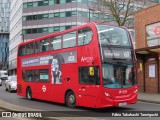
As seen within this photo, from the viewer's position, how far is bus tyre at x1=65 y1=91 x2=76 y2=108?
54.3 ft

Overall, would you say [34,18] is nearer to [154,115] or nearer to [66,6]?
[66,6]

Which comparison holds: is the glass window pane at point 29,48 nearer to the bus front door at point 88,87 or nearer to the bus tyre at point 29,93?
the bus tyre at point 29,93

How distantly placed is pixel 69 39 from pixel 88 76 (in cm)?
259

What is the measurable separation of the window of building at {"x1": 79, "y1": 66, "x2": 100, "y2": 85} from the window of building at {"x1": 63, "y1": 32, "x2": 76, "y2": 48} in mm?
1491

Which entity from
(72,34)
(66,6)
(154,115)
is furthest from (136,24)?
(66,6)

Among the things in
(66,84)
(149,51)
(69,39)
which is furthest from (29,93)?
(149,51)

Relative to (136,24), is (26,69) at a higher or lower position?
lower

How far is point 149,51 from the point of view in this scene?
81.9ft

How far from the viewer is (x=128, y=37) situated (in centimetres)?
1577

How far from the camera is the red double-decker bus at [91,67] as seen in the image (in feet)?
48.0

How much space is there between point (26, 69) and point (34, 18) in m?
57.8

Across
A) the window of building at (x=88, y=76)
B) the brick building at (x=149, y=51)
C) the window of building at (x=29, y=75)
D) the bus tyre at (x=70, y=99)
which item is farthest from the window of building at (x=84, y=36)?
the brick building at (x=149, y=51)

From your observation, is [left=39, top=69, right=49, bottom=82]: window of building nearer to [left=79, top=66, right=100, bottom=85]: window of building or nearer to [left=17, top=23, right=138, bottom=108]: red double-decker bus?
[left=17, top=23, right=138, bottom=108]: red double-decker bus

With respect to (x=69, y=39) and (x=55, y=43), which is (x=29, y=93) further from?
(x=69, y=39)
